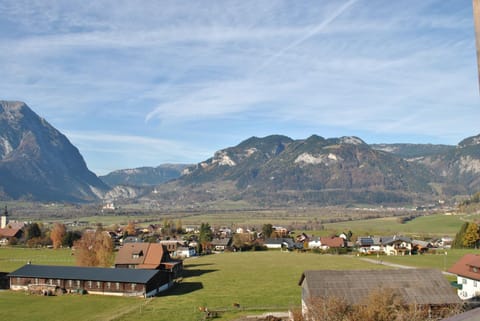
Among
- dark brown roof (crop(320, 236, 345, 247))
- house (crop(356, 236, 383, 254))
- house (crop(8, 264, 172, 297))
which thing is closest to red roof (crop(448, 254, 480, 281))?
house (crop(8, 264, 172, 297))

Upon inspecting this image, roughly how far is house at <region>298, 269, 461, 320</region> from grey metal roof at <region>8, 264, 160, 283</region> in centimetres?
1875

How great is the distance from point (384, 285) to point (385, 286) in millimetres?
250

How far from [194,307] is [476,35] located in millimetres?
36791

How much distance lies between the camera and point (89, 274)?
1864 inches

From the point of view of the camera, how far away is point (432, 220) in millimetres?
156125

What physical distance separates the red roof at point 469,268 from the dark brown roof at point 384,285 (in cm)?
875

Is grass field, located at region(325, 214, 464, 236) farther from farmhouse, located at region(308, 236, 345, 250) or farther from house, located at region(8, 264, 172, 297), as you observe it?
house, located at region(8, 264, 172, 297)

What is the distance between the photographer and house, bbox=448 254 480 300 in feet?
130

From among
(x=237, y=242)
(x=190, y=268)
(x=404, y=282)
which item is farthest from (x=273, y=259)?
(x=404, y=282)

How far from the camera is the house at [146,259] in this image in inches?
2245

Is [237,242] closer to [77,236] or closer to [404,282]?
[77,236]

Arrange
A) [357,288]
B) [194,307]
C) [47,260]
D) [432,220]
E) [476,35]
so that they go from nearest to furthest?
[476,35] < [357,288] < [194,307] < [47,260] < [432,220]

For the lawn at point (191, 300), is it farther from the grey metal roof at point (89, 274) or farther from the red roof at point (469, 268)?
the red roof at point (469, 268)

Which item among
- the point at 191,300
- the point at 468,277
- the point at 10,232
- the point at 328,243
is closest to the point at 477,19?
the point at 191,300
